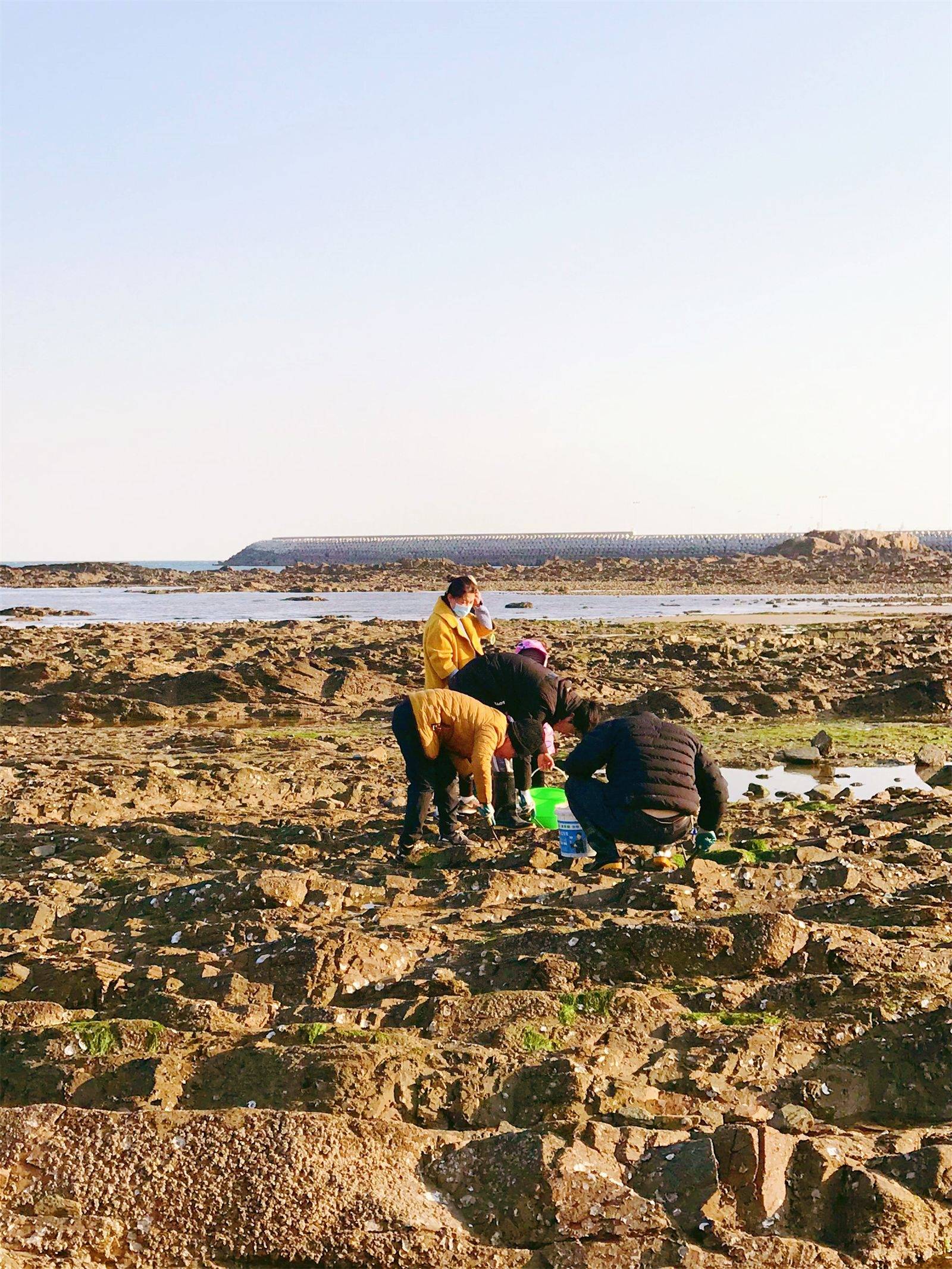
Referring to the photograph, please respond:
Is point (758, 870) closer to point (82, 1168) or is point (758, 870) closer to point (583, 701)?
point (583, 701)

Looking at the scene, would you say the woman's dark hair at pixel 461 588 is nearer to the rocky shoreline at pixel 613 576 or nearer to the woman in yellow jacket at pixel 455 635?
the woman in yellow jacket at pixel 455 635

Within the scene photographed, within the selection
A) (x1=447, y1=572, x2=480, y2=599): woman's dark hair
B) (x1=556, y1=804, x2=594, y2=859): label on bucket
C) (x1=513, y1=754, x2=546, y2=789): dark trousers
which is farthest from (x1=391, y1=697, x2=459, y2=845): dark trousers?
(x1=447, y1=572, x2=480, y2=599): woman's dark hair

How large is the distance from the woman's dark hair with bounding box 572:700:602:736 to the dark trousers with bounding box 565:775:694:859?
A: 76 centimetres

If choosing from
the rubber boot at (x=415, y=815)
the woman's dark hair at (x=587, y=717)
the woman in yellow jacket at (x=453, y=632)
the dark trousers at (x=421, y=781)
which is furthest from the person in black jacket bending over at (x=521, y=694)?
the rubber boot at (x=415, y=815)

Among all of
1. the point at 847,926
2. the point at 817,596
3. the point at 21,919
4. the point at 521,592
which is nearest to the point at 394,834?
the point at 21,919

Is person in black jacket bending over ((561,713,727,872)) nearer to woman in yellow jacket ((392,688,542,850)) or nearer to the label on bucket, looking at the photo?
the label on bucket

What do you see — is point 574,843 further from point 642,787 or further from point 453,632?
point 453,632

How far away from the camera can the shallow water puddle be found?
12250 millimetres

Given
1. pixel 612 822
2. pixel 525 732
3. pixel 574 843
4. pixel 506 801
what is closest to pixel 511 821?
pixel 506 801

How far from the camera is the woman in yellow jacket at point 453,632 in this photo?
10570mm

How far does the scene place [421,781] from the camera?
30.6 ft

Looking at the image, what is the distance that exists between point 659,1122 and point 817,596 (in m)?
49.8

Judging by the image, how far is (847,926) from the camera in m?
6.66

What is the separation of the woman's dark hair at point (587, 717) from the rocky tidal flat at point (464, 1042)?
2.91ft
